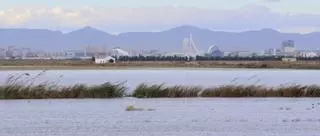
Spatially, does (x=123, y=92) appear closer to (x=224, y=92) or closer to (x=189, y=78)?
(x=224, y=92)
